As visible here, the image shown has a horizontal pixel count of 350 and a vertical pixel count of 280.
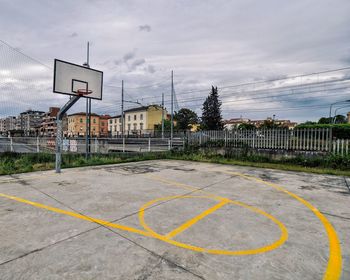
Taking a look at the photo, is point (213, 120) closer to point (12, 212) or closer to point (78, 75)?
point (78, 75)

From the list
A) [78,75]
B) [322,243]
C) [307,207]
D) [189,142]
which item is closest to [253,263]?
[322,243]

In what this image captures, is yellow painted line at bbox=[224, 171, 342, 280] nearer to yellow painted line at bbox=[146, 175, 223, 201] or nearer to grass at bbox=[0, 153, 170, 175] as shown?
yellow painted line at bbox=[146, 175, 223, 201]

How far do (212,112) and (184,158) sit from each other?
121 feet

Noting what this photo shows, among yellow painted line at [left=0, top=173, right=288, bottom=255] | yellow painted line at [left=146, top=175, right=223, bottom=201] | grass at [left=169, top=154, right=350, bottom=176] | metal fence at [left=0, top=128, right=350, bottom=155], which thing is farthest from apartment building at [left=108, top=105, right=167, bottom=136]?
yellow painted line at [left=0, top=173, right=288, bottom=255]

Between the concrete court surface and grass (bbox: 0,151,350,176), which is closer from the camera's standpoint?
the concrete court surface

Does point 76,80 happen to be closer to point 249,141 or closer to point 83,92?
point 83,92

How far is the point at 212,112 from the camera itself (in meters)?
49.4

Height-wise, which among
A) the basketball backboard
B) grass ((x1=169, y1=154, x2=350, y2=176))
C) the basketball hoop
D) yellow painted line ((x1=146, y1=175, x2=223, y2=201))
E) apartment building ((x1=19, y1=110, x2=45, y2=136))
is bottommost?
grass ((x1=169, y1=154, x2=350, y2=176))

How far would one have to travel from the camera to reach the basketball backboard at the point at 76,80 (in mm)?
8844

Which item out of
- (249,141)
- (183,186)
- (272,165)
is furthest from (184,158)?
(183,186)

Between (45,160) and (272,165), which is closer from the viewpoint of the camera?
(272,165)

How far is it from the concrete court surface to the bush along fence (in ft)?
18.7

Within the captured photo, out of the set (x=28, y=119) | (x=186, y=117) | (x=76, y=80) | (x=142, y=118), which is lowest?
(x=28, y=119)

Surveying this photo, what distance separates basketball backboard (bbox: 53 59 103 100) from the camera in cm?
884
